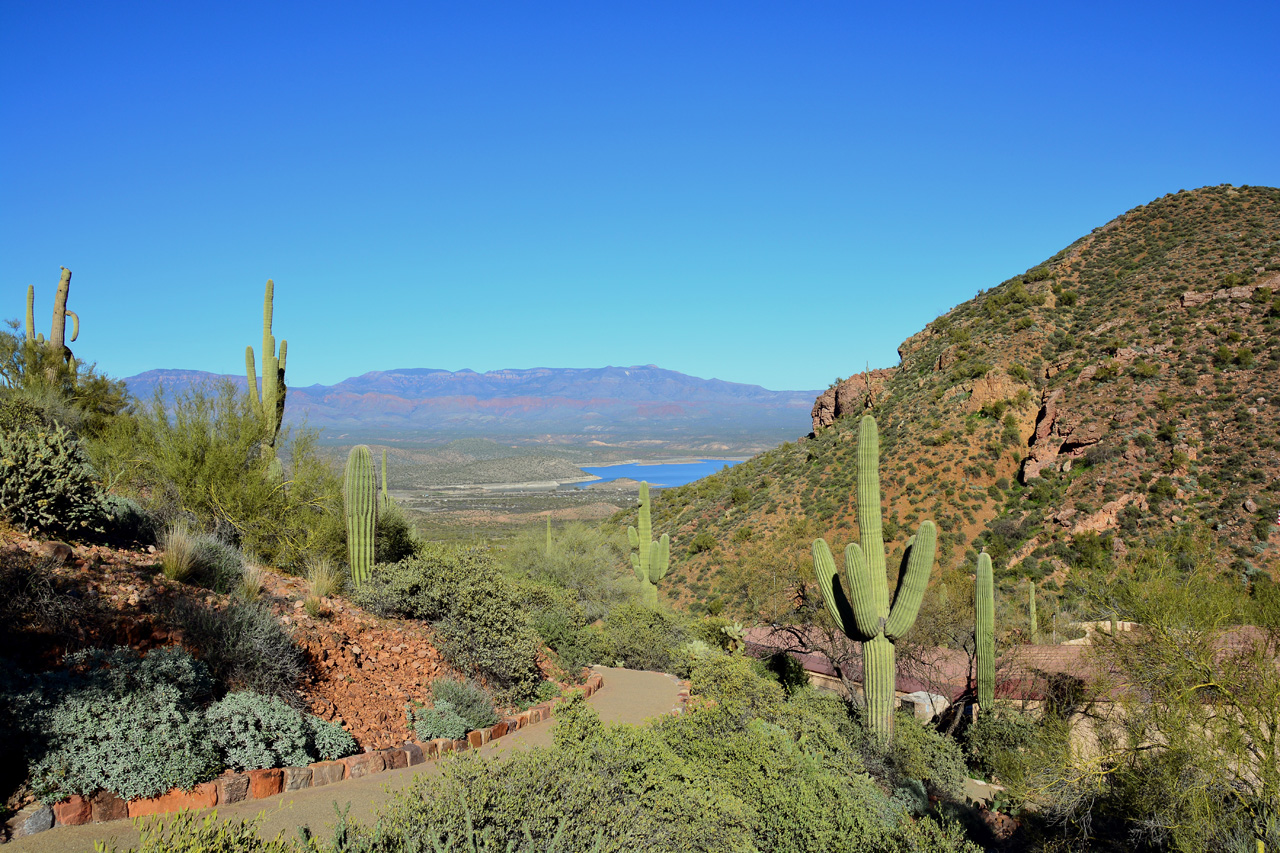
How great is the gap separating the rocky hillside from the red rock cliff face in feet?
0.65

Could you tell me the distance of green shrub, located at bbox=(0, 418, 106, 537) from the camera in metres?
7.89

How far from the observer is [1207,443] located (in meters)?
24.9

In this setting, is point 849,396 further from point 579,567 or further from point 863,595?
point 863,595

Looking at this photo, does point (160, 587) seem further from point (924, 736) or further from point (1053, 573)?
point (1053, 573)

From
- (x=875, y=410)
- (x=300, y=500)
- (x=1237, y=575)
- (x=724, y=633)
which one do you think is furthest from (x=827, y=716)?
(x=875, y=410)

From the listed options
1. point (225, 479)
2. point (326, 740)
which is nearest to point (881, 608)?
point (326, 740)

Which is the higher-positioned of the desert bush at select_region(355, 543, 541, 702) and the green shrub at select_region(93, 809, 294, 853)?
the green shrub at select_region(93, 809, 294, 853)

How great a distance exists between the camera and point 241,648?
743cm

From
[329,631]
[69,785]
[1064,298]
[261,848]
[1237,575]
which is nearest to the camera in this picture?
[261,848]

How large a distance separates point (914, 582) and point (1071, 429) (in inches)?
804

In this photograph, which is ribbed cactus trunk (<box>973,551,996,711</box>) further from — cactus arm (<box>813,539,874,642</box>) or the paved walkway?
the paved walkway

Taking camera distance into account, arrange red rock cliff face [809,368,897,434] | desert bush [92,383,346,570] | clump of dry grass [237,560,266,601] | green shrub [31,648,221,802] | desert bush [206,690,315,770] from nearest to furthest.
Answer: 1. green shrub [31,648,221,802]
2. desert bush [206,690,315,770]
3. clump of dry grass [237,560,266,601]
4. desert bush [92,383,346,570]
5. red rock cliff face [809,368,897,434]

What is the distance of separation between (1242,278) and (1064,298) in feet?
24.2

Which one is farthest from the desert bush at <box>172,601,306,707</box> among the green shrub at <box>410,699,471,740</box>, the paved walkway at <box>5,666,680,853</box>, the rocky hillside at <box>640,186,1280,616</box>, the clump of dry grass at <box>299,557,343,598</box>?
the rocky hillside at <box>640,186,1280,616</box>
